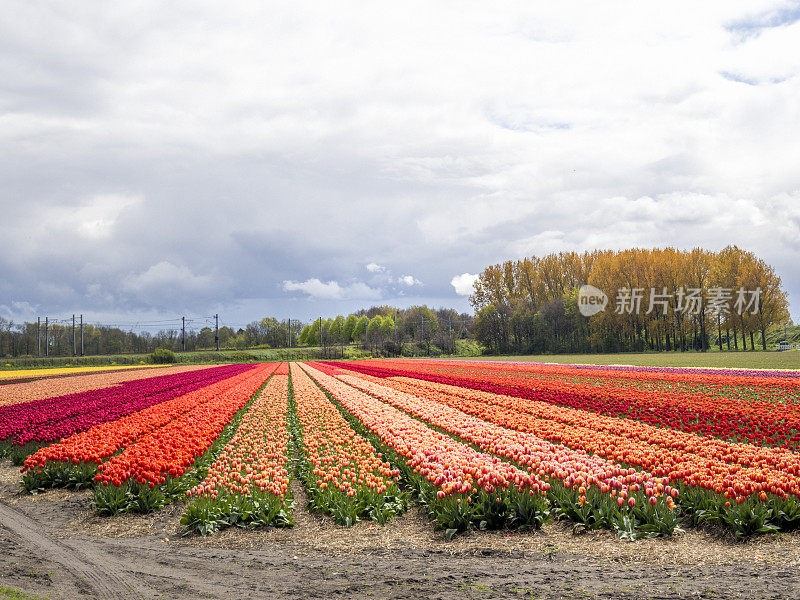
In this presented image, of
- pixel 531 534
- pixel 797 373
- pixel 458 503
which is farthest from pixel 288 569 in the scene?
pixel 797 373

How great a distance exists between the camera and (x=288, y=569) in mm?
5699

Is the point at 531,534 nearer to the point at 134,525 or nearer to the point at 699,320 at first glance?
the point at 134,525

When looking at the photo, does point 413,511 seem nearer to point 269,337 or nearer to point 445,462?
point 445,462

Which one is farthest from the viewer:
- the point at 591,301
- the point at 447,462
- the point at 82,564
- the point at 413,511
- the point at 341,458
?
the point at 591,301

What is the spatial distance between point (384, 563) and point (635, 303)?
7235 cm

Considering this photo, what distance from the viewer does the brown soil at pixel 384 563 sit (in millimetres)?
5105

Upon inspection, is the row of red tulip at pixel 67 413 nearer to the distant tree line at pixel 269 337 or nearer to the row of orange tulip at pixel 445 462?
the row of orange tulip at pixel 445 462

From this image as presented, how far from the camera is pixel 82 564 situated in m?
5.97

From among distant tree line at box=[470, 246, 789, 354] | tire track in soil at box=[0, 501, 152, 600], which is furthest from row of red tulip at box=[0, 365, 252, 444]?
distant tree line at box=[470, 246, 789, 354]

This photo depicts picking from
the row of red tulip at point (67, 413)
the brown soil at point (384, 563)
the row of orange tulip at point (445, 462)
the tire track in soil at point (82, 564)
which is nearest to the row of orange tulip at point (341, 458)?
the row of orange tulip at point (445, 462)

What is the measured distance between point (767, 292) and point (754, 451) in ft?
217

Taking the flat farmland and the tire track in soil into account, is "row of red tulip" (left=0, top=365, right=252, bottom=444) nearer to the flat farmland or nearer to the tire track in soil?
the flat farmland

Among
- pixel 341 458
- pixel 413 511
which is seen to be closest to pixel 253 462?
pixel 341 458

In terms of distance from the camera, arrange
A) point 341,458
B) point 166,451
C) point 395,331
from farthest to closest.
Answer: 1. point 395,331
2. point 166,451
3. point 341,458
